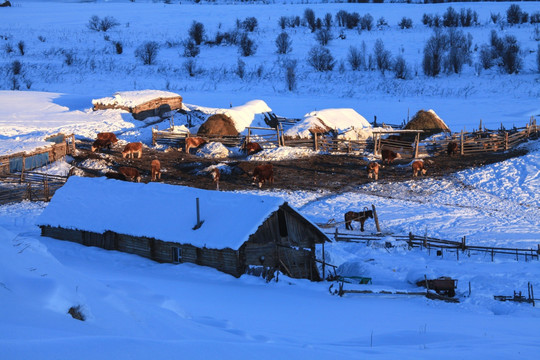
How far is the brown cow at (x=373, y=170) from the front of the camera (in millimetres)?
31016

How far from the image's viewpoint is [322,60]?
216 ft

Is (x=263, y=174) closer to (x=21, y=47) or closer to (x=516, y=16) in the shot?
(x=21, y=47)

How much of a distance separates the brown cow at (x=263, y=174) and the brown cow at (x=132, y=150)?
7307 mm

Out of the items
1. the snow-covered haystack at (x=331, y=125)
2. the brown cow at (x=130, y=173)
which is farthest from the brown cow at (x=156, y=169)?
the snow-covered haystack at (x=331, y=125)

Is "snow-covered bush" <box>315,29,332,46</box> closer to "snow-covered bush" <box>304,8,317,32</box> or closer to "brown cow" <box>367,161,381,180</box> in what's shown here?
"snow-covered bush" <box>304,8,317,32</box>

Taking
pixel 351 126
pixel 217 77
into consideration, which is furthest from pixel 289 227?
pixel 217 77

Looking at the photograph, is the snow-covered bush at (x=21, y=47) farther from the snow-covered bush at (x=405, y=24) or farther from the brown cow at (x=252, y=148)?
the snow-covered bush at (x=405, y=24)

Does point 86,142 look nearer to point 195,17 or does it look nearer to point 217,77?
point 217,77

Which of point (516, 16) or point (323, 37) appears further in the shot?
point (516, 16)

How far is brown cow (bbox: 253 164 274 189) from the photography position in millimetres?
29812

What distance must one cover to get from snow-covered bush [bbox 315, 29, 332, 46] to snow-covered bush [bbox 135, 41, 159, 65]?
19.8 metres

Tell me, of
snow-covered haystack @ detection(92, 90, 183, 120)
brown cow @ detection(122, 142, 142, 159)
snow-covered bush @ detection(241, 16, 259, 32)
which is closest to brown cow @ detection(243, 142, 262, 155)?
brown cow @ detection(122, 142, 142, 159)

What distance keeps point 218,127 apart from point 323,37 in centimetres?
4238

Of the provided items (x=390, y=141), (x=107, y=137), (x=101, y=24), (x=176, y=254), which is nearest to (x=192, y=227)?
(x=176, y=254)
